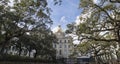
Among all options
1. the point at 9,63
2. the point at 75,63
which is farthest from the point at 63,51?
Result: the point at 9,63

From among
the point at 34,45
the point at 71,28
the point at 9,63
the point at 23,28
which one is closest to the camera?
the point at 71,28

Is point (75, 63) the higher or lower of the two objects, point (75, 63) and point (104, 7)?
the lower

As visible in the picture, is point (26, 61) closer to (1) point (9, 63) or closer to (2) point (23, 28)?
(1) point (9, 63)

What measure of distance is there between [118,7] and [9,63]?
1873 cm

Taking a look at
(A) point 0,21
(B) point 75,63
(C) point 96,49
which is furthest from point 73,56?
(B) point 75,63

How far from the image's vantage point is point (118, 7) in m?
20.8

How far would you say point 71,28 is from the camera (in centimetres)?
2345

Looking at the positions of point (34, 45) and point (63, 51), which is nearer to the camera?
point (34, 45)

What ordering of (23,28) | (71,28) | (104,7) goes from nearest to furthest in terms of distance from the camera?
(104,7), (71,28), (23,28)

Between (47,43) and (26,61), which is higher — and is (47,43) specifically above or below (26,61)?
above

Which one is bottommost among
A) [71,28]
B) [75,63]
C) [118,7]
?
[75,63]

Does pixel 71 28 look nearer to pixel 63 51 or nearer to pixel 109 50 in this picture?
pixel 109 50

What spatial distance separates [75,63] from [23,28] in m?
34.6

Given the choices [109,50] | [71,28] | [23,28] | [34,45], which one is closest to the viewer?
[71,28]
